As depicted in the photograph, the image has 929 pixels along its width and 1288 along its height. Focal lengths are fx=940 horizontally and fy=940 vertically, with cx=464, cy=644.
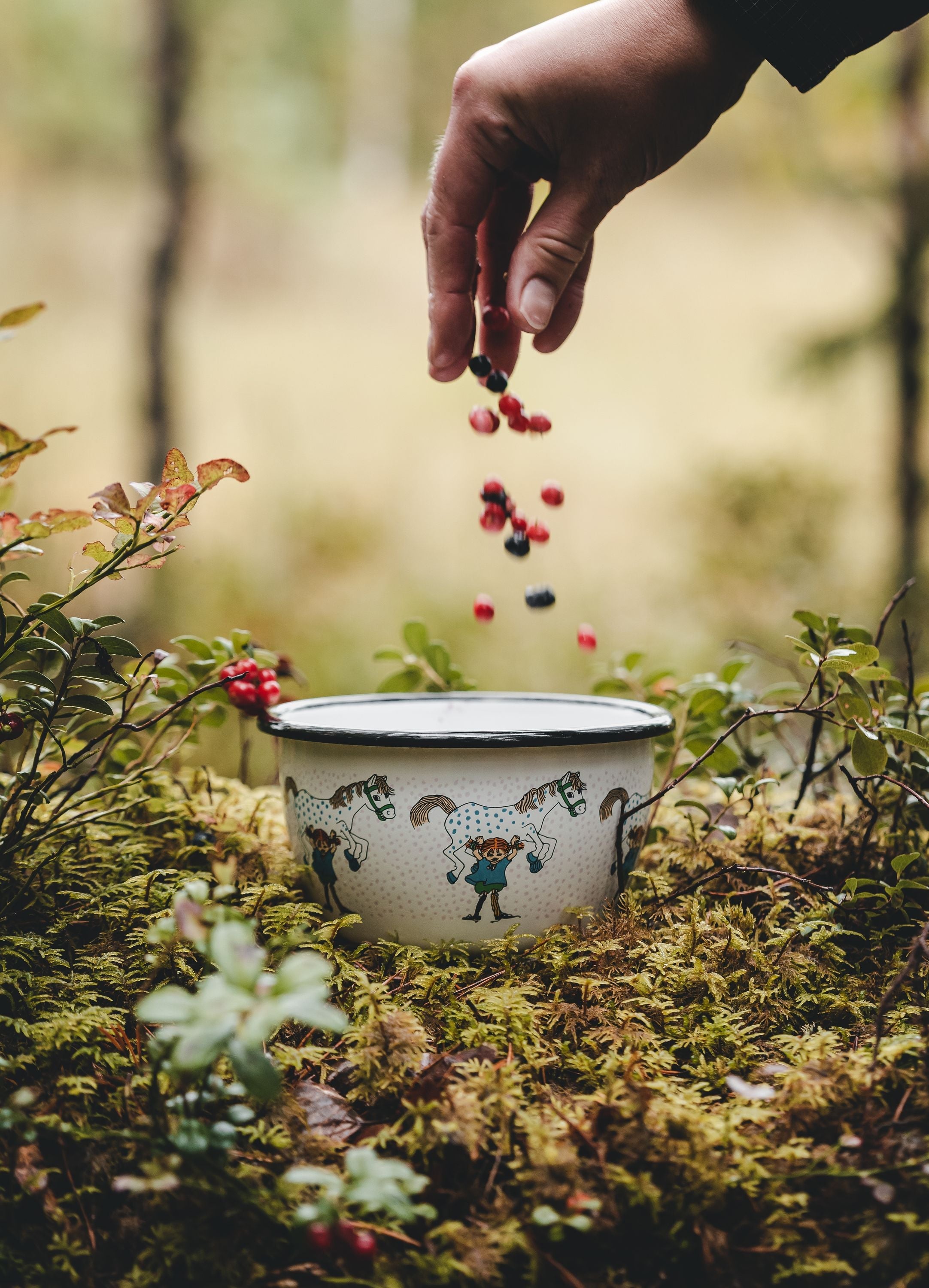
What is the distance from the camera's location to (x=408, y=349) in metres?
4.98

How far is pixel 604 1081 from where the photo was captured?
750 mm

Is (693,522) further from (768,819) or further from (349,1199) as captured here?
(349,1199)

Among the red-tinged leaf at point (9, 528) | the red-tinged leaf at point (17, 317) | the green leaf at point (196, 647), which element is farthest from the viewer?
the green leaf at point (196, 647)

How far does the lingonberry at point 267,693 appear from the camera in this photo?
1.06 meters

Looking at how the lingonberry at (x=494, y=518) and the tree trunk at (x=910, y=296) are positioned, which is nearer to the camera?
the lingonberry at (x=494, y=518)

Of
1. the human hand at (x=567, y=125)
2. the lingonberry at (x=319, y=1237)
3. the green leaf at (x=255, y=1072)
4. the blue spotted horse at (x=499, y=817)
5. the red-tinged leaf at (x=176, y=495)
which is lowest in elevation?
the lingonberry at (x=319, y=1237)

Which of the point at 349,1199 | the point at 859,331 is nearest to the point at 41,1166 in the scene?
the point at 349,1199

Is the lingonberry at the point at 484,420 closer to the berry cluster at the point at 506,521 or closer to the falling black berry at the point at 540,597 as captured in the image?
the berry cluster at the point at 506,521

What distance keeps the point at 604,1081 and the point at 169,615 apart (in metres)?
2.89

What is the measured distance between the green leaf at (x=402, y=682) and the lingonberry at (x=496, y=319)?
0.47 meters

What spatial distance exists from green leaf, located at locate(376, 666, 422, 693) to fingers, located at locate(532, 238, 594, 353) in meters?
0.46

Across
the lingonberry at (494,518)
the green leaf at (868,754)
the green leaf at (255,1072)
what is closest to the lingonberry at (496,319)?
the lingonberry at (494,518)

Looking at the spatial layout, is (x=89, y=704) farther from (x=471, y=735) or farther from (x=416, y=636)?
(x=416, y=636)

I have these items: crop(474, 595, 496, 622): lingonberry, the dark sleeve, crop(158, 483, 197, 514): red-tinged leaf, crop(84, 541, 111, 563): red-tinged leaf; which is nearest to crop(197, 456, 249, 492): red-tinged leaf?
crop(158, 483, 197, 514): red-tinged leaf
